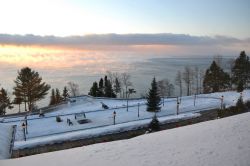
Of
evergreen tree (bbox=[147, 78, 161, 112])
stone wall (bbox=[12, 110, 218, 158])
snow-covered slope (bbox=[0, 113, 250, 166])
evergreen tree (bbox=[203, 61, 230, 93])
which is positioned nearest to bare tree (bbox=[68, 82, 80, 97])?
evergreen tree (bbox=[203, 61, 230, 93])

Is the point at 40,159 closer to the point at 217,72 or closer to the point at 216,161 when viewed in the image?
the point at 216,161

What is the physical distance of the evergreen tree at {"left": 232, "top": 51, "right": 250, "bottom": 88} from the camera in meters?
61.8

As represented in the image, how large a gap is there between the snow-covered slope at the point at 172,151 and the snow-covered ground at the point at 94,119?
9.87m

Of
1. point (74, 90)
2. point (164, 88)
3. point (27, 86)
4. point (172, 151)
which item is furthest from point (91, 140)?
point (74, 90)

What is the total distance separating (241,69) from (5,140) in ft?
179

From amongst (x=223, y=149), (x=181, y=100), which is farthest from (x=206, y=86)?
(x=223, y=149)

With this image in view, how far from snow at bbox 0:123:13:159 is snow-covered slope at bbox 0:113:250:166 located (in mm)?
2605

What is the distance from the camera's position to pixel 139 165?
12.3m

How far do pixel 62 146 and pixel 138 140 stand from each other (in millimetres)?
9545

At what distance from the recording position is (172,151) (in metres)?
13.5

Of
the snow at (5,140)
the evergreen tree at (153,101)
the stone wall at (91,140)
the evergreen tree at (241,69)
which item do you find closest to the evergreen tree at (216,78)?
the evergreen tree at (241,69)

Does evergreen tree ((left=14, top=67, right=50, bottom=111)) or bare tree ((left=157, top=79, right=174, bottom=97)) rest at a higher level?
evergreen tree ((left=14, top=67, right=50, bottom=111))

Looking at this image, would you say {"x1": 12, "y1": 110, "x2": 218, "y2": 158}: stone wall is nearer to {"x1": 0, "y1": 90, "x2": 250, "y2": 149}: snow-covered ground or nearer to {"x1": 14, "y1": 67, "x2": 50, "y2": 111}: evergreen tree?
{"x1": 0, "y1": 90, "x2": 250, "y2": 149}: snow-covered ground

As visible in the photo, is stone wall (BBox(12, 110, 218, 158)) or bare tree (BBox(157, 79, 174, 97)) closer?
stone wall (BBox(12, 110, 218, 158))
